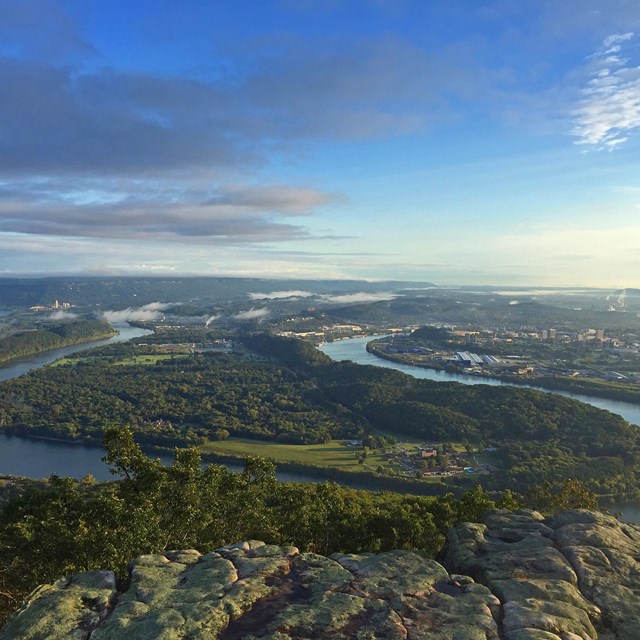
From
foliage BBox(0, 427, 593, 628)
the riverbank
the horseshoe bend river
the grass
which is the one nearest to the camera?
foliage BBox(0, 427, 593, 628)

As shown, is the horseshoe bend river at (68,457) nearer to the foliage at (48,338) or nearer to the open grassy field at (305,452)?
the open grassy field at (305,452)

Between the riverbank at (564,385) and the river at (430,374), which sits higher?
the riverbank at (564,385)

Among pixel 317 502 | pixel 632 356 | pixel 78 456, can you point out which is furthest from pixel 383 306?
pixel 317 502

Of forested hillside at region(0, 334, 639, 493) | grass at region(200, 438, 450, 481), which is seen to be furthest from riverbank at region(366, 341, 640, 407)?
grass at region(200, 438, 450, 481)

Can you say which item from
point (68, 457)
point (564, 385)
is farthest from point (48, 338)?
point (564, 385)

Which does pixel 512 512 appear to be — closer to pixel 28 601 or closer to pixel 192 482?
pixel 192 482

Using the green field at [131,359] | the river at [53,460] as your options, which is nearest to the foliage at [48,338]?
the green field at [131,359]

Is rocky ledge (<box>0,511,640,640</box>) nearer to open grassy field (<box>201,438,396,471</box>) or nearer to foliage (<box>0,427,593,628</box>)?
foliage (<box>0,427,593,628</box>)
